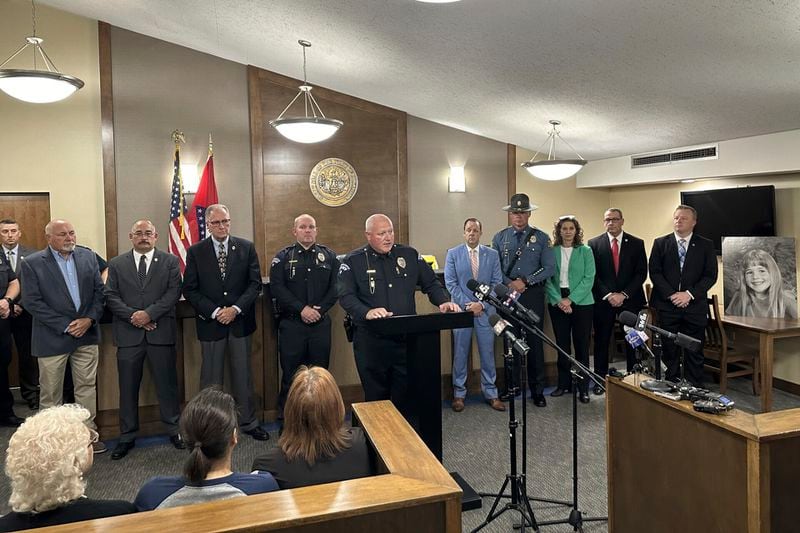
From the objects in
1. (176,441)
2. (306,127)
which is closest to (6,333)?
(176,441)

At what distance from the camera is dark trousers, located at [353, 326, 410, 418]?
11.1ft

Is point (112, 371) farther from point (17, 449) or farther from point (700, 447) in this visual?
point (700, 447)

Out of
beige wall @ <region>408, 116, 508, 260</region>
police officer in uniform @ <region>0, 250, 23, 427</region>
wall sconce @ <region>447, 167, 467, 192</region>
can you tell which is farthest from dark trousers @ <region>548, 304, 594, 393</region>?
police officer in uniform @ <region>0, 250, 23, 427</region>

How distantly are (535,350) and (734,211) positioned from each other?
254cm

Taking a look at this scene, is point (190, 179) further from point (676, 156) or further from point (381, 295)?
point (676, 156)

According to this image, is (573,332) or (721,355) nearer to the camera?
(573,332)

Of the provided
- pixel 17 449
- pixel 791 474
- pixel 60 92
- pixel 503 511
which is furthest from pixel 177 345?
pixel 791 474

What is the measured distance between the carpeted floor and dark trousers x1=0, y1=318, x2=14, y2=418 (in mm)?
180

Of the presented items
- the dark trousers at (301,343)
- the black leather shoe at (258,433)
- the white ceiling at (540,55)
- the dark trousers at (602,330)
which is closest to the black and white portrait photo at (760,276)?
the white ceiling at (540,55)

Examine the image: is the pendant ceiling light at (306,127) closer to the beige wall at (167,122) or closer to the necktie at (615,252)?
the beige wall at (167,122)

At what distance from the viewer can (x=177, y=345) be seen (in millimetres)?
4160

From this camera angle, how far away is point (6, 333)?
4.57 meters

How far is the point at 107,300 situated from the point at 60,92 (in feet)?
5.77

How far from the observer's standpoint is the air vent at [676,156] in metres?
5.59
